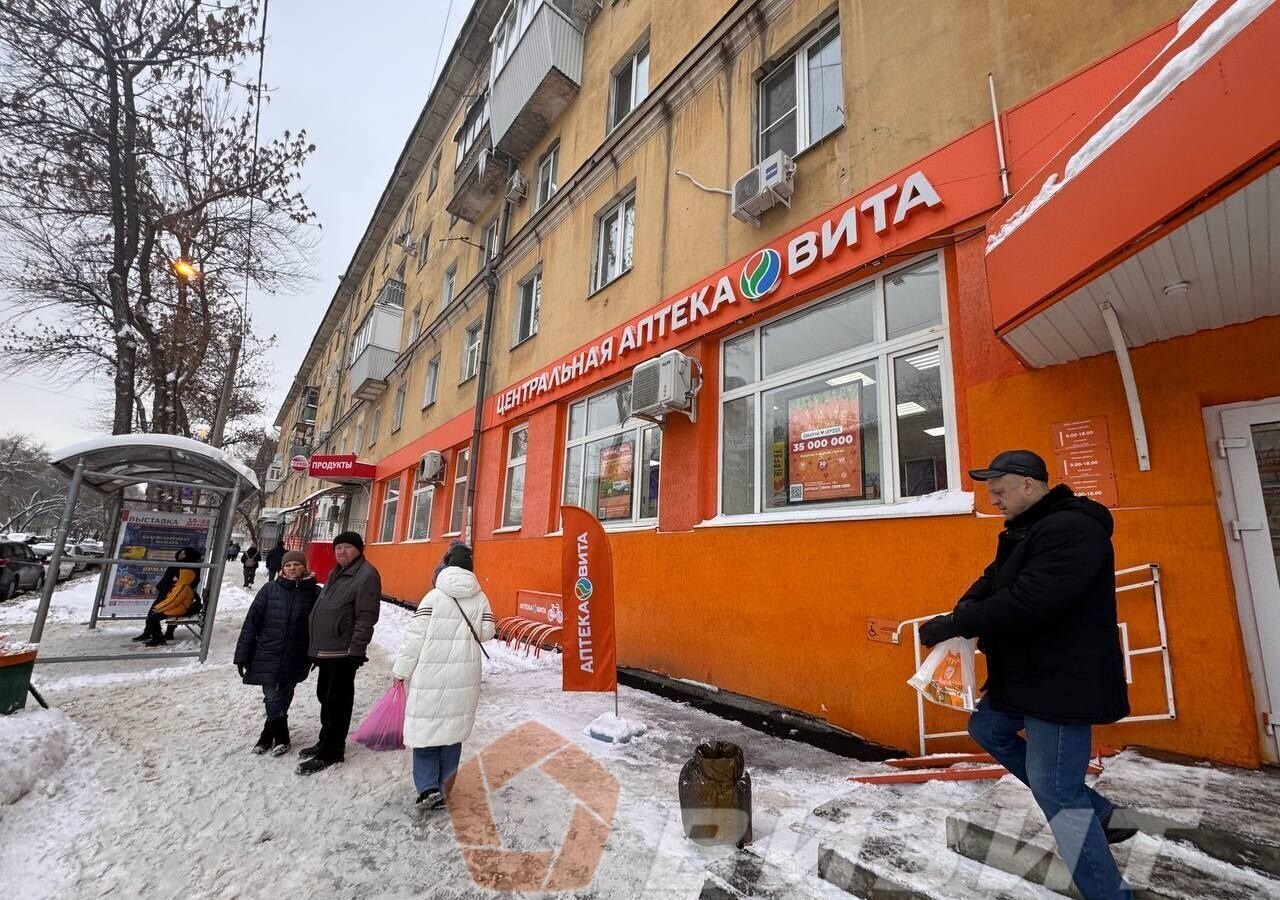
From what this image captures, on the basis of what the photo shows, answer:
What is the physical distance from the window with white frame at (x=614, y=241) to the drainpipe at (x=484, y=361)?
3.58 metres

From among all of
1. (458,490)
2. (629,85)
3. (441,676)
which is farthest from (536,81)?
(441,676)

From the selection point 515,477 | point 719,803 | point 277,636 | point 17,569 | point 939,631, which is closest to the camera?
point 939,631

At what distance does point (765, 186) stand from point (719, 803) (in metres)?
5.51

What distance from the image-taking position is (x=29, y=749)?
3.78 metres

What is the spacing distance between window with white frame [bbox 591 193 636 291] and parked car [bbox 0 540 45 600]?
18.8 meters

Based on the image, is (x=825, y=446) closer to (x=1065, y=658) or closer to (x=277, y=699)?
(x=1065, y=658)

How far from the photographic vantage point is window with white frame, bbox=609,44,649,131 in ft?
30.4

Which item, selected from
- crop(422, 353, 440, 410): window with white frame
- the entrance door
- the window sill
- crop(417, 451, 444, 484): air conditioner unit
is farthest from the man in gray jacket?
crop(422, 353, 440, 410): window with white frame

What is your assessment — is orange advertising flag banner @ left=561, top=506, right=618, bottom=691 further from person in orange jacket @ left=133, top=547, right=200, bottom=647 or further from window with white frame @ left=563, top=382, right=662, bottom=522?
person in orange jacket @ left=133, top=547, right=200, bottom=647

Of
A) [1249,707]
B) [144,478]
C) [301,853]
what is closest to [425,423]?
[144,478]

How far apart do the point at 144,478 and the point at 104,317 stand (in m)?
9.41

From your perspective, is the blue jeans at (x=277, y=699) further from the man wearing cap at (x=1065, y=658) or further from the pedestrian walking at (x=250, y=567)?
the pedestrian walking at (x=250, y=567)

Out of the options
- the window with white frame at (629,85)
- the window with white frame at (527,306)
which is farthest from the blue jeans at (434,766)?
the window with white frame at (629,85)

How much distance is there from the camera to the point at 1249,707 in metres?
3.07
